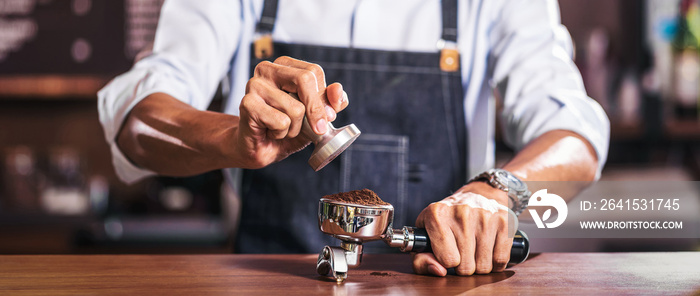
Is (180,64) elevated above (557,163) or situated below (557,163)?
above

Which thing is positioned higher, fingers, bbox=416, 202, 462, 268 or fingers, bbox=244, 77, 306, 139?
fingers, bbox=244, 77, 306, 139

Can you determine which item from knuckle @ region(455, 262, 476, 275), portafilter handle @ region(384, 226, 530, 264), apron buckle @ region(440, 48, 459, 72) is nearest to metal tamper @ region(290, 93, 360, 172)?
portafilter handle @ region(384, 226, 530, 264)

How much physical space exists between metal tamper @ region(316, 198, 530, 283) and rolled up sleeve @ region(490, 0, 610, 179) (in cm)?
55

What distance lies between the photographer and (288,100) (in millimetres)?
839

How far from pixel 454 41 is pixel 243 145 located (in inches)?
27.7

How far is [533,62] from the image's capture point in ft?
4.63

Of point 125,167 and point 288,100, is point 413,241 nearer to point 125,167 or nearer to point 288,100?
point 288,100

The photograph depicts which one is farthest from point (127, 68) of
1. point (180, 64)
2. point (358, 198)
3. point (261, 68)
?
point (358, 198)

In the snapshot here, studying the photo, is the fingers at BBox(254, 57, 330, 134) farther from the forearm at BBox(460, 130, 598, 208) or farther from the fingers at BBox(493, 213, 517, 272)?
the forearm at BBox(460, 130, 598, 208)

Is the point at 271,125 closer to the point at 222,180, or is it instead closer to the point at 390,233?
the point at 390,233

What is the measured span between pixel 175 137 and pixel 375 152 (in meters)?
0.47

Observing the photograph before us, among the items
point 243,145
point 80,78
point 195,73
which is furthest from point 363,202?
point 80,78

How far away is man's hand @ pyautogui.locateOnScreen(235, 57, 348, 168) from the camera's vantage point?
32.7 inches

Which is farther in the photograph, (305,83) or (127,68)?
(127,68)
